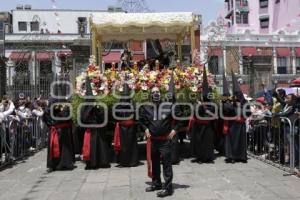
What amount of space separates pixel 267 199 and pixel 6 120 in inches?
286

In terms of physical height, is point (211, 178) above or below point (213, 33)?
below

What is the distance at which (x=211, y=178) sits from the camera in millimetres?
10438

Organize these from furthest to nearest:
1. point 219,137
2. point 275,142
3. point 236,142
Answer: point 219,137 → point 236,142 → point 275,142

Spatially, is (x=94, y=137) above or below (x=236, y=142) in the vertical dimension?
above

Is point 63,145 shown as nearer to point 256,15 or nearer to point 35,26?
point 35,26

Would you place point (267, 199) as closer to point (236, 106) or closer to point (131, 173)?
point (131, 173)

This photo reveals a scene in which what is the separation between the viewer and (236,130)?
12641 millimetres

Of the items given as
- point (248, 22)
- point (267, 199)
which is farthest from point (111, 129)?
point (248, 22)

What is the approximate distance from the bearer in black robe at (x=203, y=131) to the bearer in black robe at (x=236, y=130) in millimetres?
389

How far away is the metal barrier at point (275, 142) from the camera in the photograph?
35.4ft

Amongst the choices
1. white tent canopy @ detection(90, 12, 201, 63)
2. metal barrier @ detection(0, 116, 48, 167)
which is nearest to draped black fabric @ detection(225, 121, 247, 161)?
white tent canopy @ detection(90, 12, 201, 63)

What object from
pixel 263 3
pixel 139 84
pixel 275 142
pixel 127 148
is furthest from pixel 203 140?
pixel 263 3

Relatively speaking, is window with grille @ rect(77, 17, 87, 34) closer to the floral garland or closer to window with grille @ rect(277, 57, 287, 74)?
the floral garland

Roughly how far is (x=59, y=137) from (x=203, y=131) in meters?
3.35
